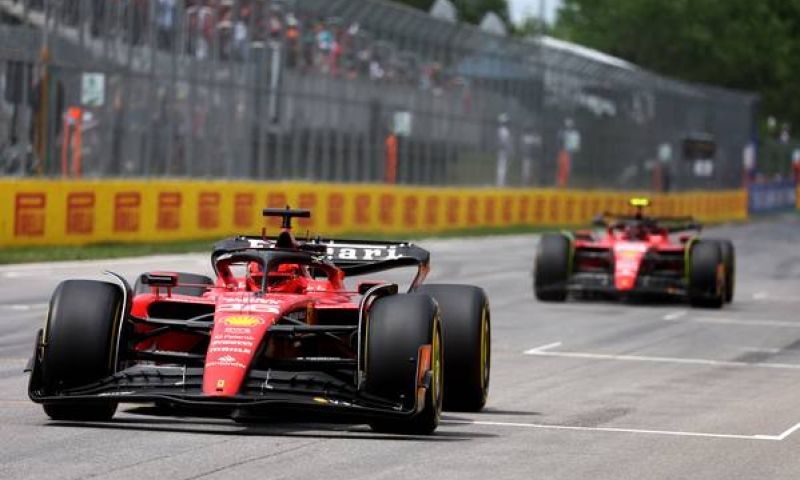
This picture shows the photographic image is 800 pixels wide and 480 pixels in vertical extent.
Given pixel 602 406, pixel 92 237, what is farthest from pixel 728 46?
pixel 602 406

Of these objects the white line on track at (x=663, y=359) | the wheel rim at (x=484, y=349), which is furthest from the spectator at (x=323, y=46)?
the wheel rim at (x=484, y=349)

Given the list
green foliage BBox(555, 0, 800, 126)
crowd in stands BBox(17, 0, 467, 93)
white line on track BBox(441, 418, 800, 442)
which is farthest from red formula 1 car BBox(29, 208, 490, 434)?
green foliage BBox(555, 0, 800, 126)

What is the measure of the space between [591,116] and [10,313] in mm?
49520

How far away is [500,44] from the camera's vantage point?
5956cm

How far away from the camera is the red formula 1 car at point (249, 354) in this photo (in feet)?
35.7

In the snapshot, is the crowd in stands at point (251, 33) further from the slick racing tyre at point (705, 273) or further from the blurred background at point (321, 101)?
the slick racing tyre at point (705, 273)

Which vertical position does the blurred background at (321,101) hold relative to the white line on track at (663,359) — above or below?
above

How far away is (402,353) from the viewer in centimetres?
1096

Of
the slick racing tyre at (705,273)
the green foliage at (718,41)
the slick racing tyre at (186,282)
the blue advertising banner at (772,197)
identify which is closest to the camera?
the slick racing tyre at (186,282)

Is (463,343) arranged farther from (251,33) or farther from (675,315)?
(251,33)

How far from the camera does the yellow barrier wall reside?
102 ft

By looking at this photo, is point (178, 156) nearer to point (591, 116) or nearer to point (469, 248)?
point (469, 248)

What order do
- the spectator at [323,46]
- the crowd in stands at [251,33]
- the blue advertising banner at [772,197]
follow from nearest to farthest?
the crowd in stands at [251,33]
the spectator at [323,46]
the blue advertising banner at [772,197]

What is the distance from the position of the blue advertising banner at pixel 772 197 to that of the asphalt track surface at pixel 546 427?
213 ft
